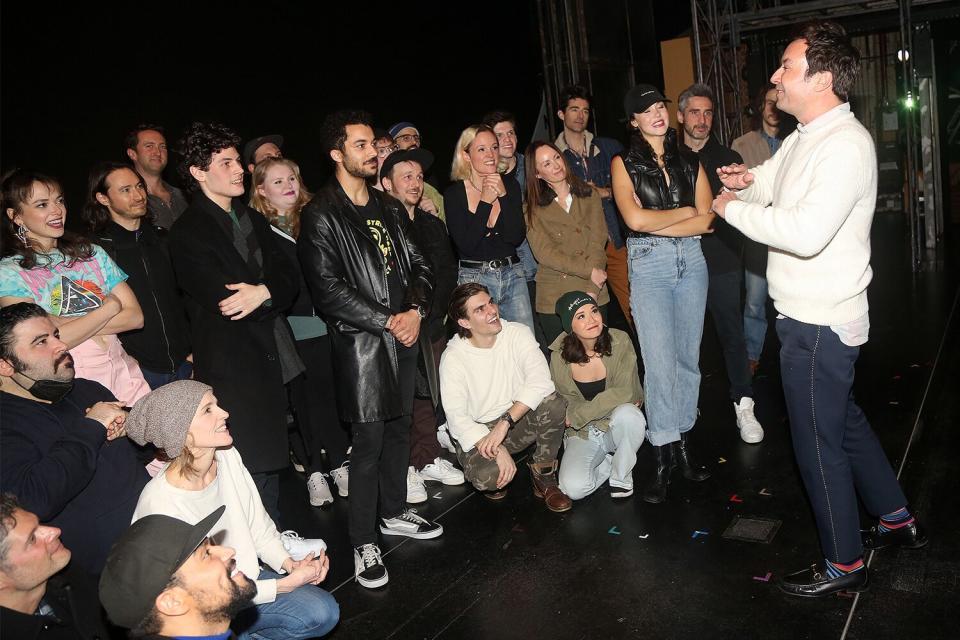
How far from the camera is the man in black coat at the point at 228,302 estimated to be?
3.10 m

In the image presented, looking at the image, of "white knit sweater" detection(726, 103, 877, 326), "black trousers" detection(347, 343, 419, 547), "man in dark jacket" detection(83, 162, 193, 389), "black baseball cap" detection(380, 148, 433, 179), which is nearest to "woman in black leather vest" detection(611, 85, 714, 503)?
"white knit sweater" detection(726, 103, 877, 326)

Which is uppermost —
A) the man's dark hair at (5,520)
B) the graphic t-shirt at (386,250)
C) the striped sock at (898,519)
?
the graphic t-shirt at (386,250)

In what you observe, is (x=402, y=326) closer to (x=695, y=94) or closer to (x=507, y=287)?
(x=507, y=287)

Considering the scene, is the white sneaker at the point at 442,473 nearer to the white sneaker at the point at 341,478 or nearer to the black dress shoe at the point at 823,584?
the white sneaker at the point at 341,478

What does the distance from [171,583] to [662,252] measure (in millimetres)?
2348

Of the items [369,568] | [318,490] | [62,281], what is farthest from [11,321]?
[318,490]

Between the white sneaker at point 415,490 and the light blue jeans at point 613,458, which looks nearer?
the light blue jeans at point 613,458

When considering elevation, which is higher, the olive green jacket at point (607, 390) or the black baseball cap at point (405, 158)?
the black baseball cap at point (405, 158)

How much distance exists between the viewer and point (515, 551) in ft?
10.6

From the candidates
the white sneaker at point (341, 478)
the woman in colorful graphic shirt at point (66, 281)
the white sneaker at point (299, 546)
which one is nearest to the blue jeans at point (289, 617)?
the white sneaker at point (299, 546)

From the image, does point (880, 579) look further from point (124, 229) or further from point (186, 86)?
point (186, 86)

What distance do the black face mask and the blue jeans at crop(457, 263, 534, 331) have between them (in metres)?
2.10

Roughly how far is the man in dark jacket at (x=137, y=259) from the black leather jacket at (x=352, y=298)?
80 centimetres

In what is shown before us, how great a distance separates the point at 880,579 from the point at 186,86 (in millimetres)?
4013
